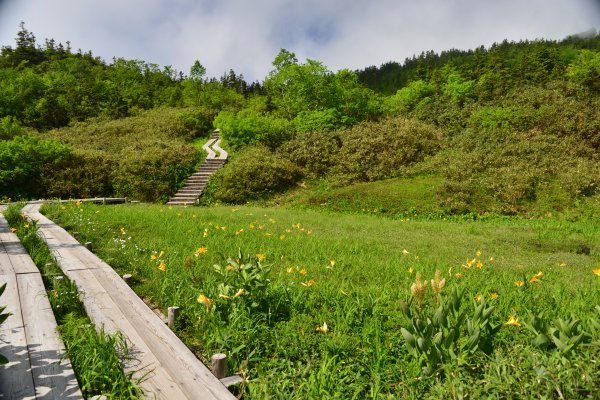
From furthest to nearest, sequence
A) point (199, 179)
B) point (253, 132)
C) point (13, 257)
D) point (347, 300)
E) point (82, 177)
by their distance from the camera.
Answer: point (253, 132)
point (199, 179)
point (82, 177)
point (13, 257)
point (347, 300)

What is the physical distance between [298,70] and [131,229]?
19954 mm

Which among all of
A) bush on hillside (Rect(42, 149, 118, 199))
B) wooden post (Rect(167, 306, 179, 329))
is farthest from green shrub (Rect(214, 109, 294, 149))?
wooden post (Rect(167, 306, 179, 329))

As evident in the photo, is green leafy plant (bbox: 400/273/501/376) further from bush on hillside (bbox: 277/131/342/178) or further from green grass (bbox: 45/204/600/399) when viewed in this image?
bush on hillside (bbox: 277/131/342/178)

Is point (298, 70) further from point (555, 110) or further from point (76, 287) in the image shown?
point (76, 287)

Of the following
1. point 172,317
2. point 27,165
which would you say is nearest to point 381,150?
point 27,165

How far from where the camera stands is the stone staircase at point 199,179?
1652cm

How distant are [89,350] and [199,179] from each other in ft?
52.8

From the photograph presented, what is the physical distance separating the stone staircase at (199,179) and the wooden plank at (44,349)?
12.2 metres

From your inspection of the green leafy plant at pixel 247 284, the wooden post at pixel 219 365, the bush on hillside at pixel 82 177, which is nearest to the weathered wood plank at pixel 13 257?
the green leafy plant at pixel 247 284

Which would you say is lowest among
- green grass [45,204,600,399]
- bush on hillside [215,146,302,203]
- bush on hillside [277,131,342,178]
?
green grass [45,204,600,399]

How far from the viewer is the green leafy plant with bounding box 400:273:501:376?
249cm

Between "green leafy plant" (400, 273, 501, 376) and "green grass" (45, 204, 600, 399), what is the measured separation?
87 millimetres

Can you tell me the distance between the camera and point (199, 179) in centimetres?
1845

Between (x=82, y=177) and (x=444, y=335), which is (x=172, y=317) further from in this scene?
(x=82, y=177)
